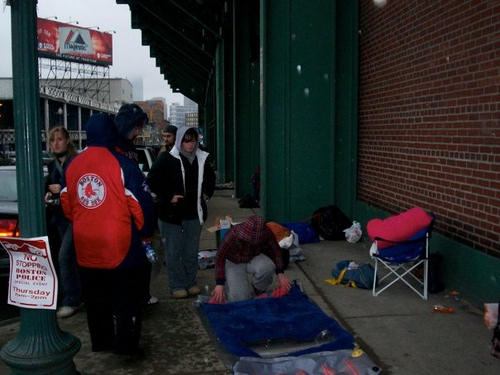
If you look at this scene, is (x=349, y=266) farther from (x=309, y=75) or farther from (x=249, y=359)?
(x=309, y=75)

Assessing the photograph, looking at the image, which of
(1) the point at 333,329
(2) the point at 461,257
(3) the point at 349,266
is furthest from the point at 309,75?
(1) the point at 333,329

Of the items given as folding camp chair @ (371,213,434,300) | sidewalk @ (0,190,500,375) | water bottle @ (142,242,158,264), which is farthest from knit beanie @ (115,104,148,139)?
folding camp chair @ (371,213,434,300)

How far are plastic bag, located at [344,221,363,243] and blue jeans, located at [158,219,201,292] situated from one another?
11.2ft

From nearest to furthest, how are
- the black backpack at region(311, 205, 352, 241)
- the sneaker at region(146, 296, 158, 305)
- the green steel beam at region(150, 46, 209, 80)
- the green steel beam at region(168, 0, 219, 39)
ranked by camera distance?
the sneaker at region(146, 296, 158, 305) → the black backpack at region(311, 205, 352, 241) → the green steel beam at region(168, 0, 219, 39) → the green steel beam at region(150, 46, 209, 80)

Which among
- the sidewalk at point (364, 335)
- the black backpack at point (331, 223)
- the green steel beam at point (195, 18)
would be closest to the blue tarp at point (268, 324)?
the sidewalk at point (364, 335)

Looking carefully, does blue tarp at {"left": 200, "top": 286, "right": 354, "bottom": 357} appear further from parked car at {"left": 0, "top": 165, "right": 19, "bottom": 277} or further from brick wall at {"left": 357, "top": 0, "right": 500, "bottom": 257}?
parked car at {"left": 0, "top": 165, "right": 19, "bottom": 277}

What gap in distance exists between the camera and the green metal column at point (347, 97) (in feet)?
30.5

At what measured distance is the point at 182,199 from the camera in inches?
227

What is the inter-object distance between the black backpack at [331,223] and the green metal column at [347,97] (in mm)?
495

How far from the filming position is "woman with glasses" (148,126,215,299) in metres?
5.75

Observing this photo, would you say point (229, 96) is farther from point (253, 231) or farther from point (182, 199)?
point (253, 231)

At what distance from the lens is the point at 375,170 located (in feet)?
28.0

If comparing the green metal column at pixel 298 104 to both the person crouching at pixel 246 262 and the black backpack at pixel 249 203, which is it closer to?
the black backpack at pixel 249 203

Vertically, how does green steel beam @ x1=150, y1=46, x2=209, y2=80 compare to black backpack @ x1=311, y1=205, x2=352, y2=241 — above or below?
above
